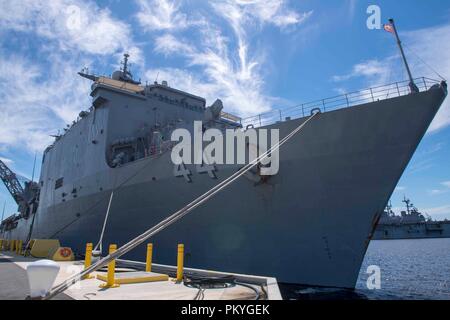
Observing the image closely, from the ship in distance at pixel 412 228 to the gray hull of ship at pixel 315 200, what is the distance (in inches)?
2774

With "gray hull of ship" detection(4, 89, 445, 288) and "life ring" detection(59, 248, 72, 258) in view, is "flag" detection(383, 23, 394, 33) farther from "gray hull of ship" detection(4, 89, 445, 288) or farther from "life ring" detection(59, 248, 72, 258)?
"life ring" detection(59, 248, 72, 258)

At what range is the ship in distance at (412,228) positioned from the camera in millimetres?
69938

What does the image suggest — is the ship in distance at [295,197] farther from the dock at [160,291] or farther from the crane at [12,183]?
the crane at [12,183]

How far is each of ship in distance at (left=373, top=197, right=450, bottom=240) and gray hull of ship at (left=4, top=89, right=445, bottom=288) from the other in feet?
231

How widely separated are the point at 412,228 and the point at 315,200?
7677cm

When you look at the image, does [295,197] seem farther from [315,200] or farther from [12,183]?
[12,183]

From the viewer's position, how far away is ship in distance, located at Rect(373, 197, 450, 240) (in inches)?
2753

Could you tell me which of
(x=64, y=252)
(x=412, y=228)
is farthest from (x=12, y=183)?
(x=412, y=228)

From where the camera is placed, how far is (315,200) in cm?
837

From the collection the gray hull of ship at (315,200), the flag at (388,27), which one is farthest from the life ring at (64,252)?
the flag at (388,27)

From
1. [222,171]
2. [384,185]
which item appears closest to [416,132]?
[384,185]

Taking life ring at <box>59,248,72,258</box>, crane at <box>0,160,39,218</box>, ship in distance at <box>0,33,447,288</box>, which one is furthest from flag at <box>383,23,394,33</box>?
crane at <box>0,160,39,218</box>

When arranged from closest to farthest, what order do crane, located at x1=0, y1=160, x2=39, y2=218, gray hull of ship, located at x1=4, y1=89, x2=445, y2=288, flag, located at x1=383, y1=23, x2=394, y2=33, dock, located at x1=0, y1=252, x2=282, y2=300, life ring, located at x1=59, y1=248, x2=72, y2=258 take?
dock, located at x1=0, y1=252, x2=282, y2=300 < gray hull of ship, located at x1=4, y1=89, x2=445, y2=288 < flag, located at x1=383, y1=23, x2=394, y2=33 < life ring, located at x1=59, y1=248, x2=72, y2=258 < crane, located at x1=0, y1=160, x2=39, y2=218
